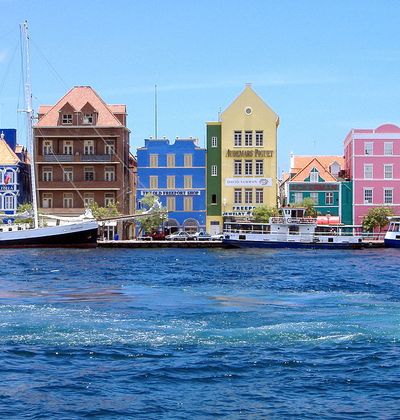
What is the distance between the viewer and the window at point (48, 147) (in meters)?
103

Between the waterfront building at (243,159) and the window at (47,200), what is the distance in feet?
58.5

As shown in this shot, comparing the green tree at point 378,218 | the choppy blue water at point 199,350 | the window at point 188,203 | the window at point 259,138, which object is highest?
the window at point 259,138

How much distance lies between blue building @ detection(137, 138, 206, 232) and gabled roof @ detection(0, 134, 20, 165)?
1443cm

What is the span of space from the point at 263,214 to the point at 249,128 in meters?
11.6

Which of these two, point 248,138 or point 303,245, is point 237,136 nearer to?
point 248,138

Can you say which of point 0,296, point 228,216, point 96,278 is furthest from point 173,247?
point 0,296

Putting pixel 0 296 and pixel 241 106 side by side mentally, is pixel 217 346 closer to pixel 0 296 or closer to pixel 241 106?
pixel 0 296

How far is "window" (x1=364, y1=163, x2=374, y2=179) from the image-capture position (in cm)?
10350

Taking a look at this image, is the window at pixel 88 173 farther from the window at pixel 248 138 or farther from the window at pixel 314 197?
the window at pixel 314 197

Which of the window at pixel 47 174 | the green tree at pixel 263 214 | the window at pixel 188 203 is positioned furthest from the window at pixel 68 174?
the green tree at pixel 263 214

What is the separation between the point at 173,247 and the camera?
296 ft

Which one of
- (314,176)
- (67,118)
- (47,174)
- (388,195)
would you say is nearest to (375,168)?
(388,195)

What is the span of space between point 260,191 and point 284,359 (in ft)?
264

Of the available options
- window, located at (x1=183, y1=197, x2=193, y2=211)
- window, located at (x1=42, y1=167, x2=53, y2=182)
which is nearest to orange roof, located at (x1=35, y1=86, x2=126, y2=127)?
window, located at (x1=42, y1=167, x2=53, y2=182)
